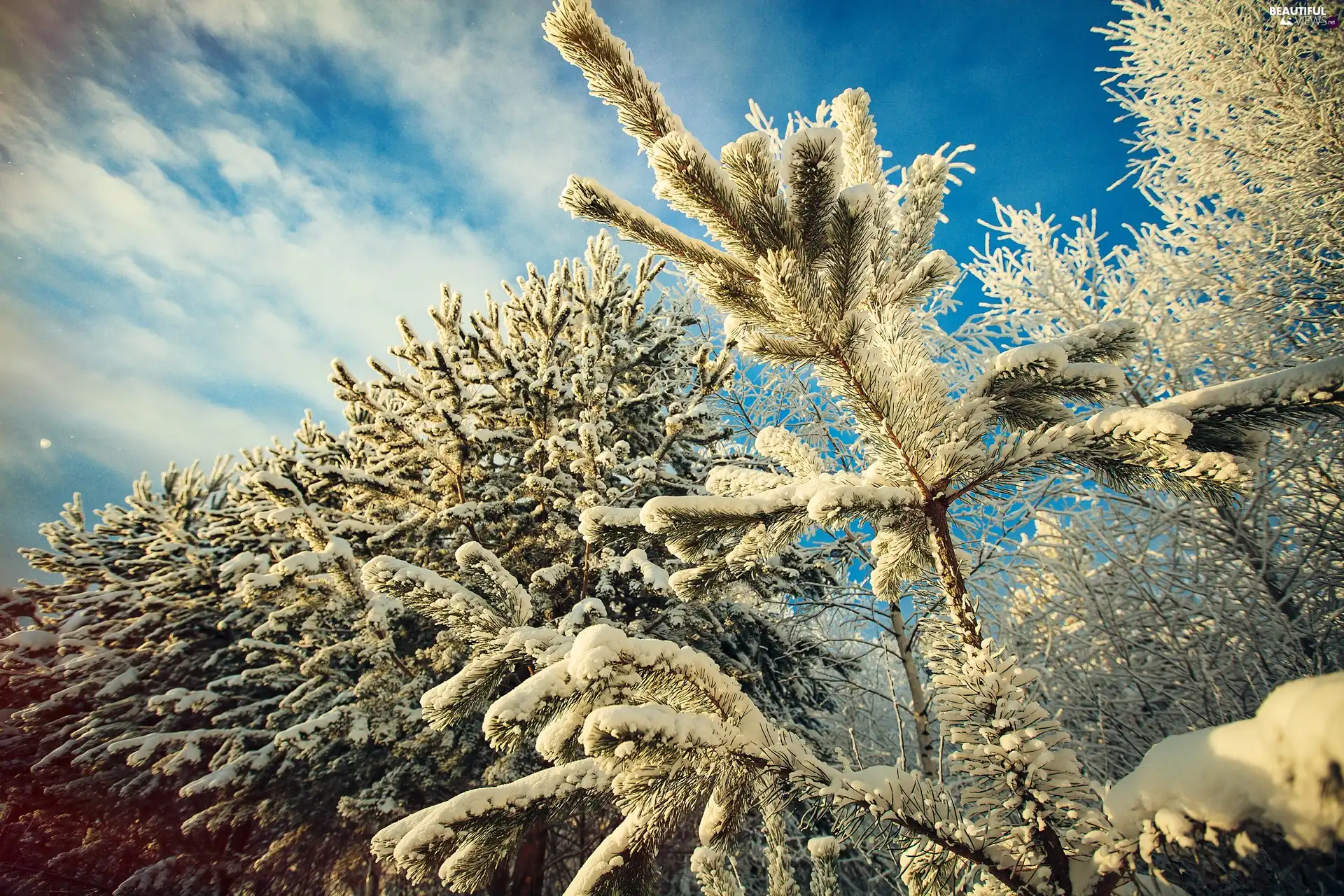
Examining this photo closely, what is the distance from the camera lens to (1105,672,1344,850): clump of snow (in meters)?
0.60

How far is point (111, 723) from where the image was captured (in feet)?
19.8

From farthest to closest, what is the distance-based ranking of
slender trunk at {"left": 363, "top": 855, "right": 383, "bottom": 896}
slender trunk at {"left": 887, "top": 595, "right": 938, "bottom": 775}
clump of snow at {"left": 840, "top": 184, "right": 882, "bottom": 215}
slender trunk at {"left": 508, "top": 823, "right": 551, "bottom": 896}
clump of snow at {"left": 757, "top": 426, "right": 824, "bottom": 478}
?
slender trunk at {"left": 363, "top": 855, "right": 383, "bottom": 896}, slender trunk at {"left": 887, "top": 595, "right": 938, "bottom": 775}, slender trunk at {"left": 508, "top": 823, "right": 551, "bottom": 896}, clump of snow at {"left": 757, "top": 426, "right": 824, "bottom": 478}, clump of snow at {"left": 840, "top": 184, "right": 882, "bottom": 215}

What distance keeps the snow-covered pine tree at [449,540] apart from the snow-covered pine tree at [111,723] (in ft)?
2.91

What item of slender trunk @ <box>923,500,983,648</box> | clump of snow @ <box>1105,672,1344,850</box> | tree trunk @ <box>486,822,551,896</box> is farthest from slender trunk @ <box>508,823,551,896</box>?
clump of snow @ <box>1105,672,1344,850</box>

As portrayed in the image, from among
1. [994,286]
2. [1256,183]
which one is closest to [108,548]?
[994,286]

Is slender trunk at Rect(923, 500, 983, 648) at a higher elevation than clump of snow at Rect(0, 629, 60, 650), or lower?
lower

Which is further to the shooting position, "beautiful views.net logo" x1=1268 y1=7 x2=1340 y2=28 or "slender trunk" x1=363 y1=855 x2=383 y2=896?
"slender trunk" x1=363 y1=855 x2=383 y2=896

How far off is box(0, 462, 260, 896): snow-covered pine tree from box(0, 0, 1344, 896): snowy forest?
0.25 feet

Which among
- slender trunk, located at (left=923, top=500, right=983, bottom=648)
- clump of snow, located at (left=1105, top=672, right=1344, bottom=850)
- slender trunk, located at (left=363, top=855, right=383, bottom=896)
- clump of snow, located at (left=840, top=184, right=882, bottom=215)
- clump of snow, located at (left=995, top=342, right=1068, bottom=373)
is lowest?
slender trunk, located at (left=363, top=855, right=383, bottom=896)

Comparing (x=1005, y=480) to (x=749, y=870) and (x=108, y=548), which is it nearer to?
(x=749, y=870)

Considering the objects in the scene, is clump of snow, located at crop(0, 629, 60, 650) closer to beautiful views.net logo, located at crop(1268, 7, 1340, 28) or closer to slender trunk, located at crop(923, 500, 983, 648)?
slender trunk, located at crop(923, 500, 983, 648)

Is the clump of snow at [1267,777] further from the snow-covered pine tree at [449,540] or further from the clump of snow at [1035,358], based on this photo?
the snow-covered pine tree at [449,540]

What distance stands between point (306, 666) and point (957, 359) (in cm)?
791

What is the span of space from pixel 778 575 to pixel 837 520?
325cm
